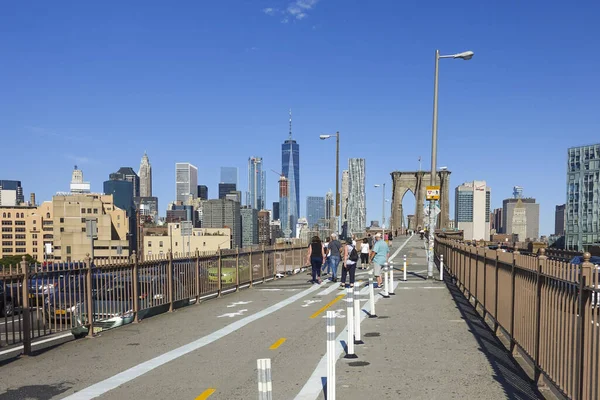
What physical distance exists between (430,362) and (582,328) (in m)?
3.64

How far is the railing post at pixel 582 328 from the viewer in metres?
4.91

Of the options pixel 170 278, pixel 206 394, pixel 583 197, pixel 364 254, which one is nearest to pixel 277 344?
pixel 206 394

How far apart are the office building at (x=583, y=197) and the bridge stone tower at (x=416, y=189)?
2481 cm

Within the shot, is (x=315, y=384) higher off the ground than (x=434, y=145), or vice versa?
(x=434, y=145)

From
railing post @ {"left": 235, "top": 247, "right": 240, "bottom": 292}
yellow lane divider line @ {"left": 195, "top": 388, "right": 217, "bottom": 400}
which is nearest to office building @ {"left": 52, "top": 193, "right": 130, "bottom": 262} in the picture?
railing post @ {"left": 235, "top": 247, "right": 240, "bottom": 292}

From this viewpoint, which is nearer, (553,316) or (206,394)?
(553,316)

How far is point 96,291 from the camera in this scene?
1094cm

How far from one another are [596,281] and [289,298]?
12.4 metres

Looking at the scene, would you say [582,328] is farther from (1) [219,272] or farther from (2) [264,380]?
(1) [219,272]

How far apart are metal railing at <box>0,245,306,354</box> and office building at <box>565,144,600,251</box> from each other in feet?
333

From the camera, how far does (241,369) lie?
26.5 ft

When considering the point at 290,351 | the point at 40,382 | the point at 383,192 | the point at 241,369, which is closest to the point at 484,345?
the point at 290,351

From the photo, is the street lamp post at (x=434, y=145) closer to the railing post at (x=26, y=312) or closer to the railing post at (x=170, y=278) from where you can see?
the railing post at (x=170, y=278)

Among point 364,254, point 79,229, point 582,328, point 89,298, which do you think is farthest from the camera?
point 79,229
